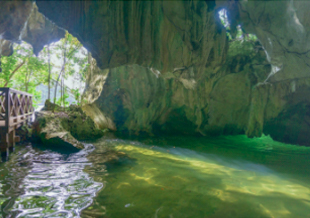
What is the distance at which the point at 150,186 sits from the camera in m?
3.89

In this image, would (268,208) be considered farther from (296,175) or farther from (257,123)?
(257,123)

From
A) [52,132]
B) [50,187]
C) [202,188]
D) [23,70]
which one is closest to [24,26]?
[52,132]

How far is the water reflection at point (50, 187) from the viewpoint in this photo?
2917 mm

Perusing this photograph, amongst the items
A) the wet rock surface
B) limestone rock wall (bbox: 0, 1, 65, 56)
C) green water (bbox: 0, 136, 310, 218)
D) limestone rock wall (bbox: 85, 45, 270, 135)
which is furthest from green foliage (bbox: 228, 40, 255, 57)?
limestone rock wall (bbox: 0, 1, 65, 56)

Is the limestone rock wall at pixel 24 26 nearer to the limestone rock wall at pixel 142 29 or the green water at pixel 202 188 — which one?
the limestone rock wall at pixel 142 29

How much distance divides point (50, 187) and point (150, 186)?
6.26ft

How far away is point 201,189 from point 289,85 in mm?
8982

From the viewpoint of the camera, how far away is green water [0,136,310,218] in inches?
117

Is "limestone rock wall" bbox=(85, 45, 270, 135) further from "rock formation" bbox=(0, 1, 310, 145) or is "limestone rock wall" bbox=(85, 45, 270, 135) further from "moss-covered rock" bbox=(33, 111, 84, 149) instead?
"moss-covered rock" bbox=(33, 111, 84, 149)

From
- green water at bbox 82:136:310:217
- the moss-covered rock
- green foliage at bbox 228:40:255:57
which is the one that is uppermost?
green foliage at bbox 228:40:255:57

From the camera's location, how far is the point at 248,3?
5.79m

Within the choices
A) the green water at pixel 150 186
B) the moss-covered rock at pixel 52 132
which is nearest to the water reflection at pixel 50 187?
the green water at pixel 150 186

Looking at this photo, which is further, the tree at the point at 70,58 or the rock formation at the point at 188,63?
the tree at the point at 70,58

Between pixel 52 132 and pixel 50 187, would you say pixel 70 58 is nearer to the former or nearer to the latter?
pixel 52 132
